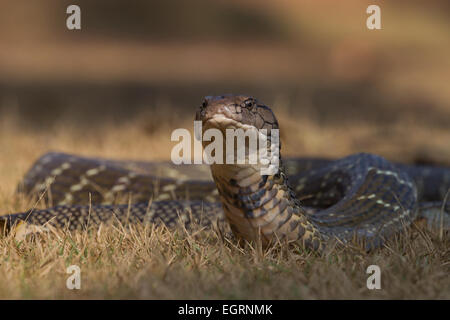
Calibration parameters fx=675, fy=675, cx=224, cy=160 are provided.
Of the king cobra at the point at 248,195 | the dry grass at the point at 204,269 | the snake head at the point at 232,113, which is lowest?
the dry grass at the point at 204,269

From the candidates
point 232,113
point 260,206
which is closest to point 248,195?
point 260,206

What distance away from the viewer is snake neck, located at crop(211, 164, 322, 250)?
383cm

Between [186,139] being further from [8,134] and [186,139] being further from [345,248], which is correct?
[345,248]

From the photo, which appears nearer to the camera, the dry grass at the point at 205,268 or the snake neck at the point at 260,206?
the dry grass at the point at 205,268

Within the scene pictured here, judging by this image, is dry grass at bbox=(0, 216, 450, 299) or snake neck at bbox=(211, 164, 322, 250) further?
snake neck at bbox=(211, 164, 322, 250)

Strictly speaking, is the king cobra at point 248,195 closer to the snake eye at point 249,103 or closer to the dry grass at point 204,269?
the snake eye at point 249,103

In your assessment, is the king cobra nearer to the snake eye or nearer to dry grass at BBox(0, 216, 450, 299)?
the snake eye

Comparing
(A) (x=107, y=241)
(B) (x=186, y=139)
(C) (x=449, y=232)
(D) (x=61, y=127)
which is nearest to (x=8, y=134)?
(D) (x=61, y=127)

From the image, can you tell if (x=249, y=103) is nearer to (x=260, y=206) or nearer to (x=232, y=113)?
(x=232, y=113)

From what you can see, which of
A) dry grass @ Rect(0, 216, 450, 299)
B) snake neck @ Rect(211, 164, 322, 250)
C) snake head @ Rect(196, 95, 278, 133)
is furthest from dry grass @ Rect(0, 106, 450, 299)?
snake head @ Rect(196, 95, 278, 133)

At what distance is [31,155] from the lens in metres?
7.95

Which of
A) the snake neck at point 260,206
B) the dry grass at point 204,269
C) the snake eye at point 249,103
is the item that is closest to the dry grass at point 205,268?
the dry grass at point 204,269

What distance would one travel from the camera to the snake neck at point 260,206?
3828 mm

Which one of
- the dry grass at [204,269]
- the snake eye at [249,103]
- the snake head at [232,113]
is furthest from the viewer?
the snake eye at [249,103]
